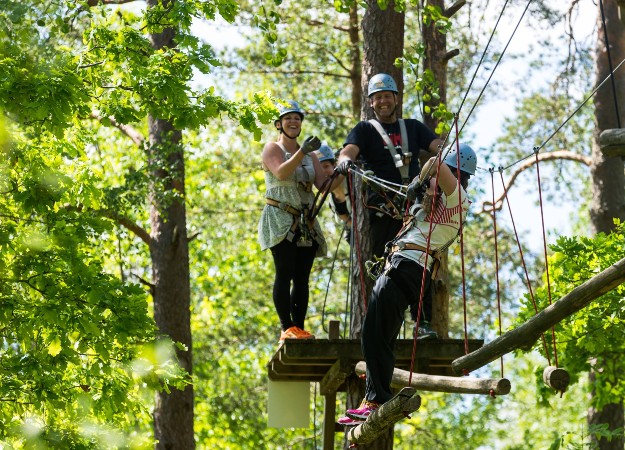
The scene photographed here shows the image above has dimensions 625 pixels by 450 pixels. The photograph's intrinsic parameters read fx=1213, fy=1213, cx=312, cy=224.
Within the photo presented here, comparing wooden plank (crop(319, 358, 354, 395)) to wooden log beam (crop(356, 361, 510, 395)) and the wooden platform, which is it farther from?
wooden log beam (crop(356, 361, 510, 395))

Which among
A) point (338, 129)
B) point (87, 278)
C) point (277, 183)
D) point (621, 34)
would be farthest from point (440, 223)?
point (338, 129)

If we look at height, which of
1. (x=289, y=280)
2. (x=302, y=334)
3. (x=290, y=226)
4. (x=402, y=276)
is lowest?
(x=302, y=334)

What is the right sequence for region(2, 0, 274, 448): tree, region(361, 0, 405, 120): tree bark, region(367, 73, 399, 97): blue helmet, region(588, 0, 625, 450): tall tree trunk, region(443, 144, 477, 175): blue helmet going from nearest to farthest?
region(443, 144, 477, 175): blue helmet → region(2, 0, 274, 448): tree → region(367, 73, 399, 97): blue helmet → region(361, 0, 405, 120): tree bark → region(588, 0, 625, 450): tall tree trunk

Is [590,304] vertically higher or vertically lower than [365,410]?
higher

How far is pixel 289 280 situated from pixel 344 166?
1.07 meters

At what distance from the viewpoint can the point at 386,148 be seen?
8.24 meters

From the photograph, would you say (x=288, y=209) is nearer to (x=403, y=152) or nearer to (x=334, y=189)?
(x=334, y=189)

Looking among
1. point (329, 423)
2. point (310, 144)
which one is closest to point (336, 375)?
point (329, 423)

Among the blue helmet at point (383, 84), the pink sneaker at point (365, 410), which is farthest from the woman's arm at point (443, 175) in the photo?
the blue helmet at point (383, 84)

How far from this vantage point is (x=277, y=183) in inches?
337

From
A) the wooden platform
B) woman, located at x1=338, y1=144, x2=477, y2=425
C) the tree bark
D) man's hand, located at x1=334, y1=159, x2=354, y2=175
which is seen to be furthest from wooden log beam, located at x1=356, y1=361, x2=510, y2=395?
the tree bark

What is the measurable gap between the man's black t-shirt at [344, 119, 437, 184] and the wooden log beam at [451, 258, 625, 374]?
2.21 metres

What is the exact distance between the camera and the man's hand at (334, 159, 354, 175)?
7832 mm

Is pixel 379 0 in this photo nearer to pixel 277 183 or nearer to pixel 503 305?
pixel 277 183
